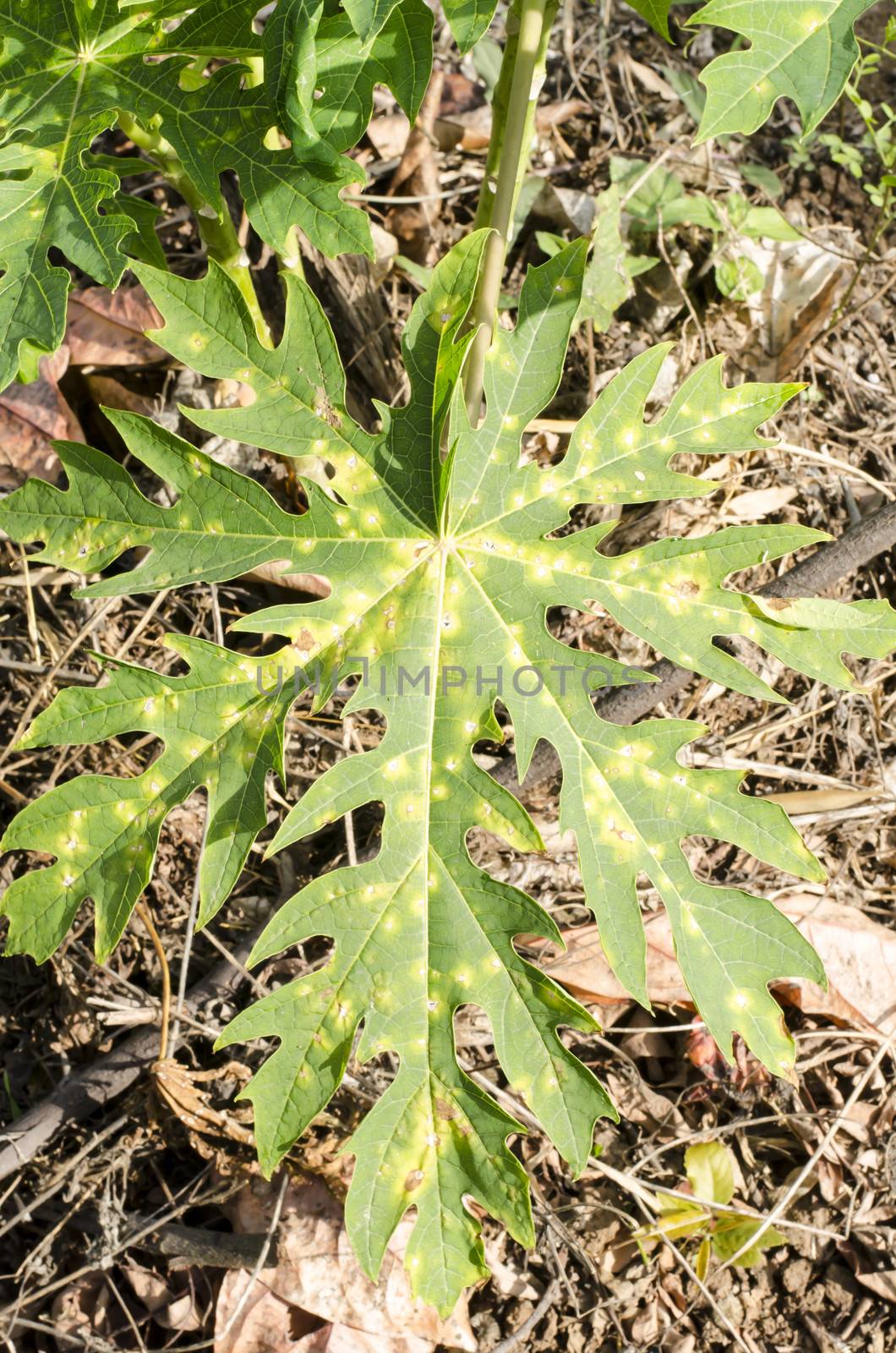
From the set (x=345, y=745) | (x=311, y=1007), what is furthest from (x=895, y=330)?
(x=311, y=1007)

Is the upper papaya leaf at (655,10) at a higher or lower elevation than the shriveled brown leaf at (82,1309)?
higher

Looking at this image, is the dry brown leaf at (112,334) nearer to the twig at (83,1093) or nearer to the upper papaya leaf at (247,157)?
the upper papaya leaf at (247,157)

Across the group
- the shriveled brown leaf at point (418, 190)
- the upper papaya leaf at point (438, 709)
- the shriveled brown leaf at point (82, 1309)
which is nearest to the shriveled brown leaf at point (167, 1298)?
the shriveled brown leaf at point (82, 1309)

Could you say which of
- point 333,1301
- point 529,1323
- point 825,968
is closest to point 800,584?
point 825,968

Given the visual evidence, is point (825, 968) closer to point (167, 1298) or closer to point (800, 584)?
point (800, 584)

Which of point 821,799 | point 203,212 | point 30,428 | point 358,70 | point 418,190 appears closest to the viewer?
point 358,70

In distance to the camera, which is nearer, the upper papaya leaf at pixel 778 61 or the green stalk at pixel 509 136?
the upper papaya leaf at pixel 778 61

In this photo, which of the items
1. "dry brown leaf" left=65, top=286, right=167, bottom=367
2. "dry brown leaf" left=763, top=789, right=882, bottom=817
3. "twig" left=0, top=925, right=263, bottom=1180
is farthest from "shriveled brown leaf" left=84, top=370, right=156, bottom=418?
"dry brown leaf" left=763, top=789, right=882, bottom=817
